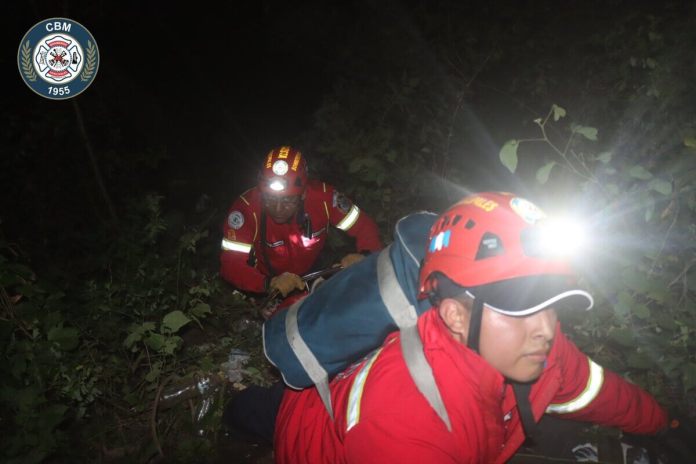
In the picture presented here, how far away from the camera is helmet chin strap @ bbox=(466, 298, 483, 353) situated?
1510 millimetres

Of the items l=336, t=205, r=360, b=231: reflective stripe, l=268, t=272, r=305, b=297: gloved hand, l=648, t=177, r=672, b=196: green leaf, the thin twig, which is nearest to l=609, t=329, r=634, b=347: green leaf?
l=648, t=177, r=672, b=196: green leaf

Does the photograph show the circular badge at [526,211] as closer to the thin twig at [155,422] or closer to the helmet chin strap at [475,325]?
the helmet chin strap at [475,325]

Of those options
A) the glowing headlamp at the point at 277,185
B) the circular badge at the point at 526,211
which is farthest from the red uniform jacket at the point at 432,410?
the glowing headlamp at the point at 277,185

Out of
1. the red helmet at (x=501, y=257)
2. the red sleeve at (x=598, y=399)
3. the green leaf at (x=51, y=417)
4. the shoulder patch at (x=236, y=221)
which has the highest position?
the shoulder patch at (x=236, y=221)

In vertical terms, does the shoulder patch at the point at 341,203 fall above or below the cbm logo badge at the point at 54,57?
below

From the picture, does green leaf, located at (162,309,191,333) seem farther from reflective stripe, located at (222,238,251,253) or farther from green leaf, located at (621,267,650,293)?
green leaf, located at (621,267,650,293)

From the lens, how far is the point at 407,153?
237 inches

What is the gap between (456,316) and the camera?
1.59 m

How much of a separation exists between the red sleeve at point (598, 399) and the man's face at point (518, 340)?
58 centimetres

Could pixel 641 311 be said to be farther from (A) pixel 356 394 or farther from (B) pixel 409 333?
(A) pixel 356 394

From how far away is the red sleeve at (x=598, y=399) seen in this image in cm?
207

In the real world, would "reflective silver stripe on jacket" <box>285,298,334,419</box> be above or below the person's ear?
below

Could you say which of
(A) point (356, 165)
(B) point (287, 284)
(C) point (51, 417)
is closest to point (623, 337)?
(B) point (287, 284)

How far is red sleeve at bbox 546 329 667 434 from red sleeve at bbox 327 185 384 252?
8.08 ft
